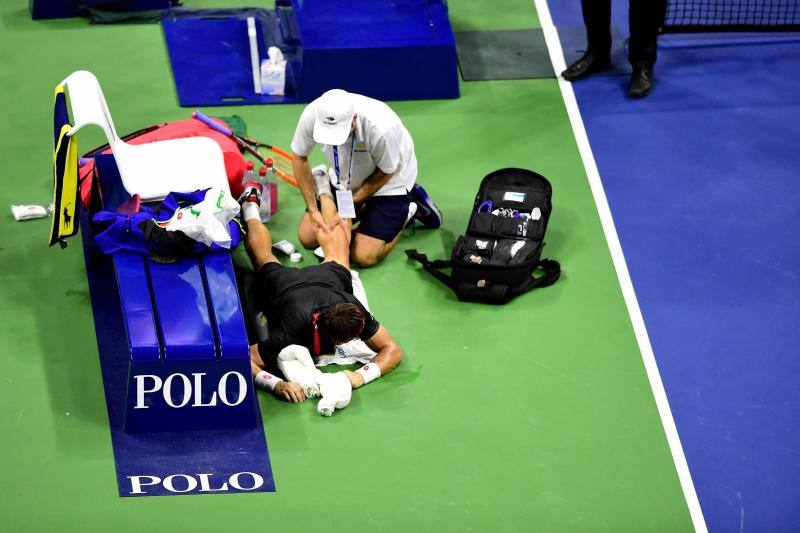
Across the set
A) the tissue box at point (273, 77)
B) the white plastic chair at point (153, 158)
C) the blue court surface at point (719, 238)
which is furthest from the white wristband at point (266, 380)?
the tissue box at point (273, 77)

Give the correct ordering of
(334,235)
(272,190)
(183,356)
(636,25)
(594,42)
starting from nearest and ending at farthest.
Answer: (183,356), (334,235), (272,190), (636,25), (594,42)

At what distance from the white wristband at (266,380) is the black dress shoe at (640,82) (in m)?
4.30

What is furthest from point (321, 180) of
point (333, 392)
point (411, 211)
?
point (333, 392)

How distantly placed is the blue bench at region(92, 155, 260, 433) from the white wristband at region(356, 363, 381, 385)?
67cm

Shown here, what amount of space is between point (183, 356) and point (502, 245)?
7.64ft

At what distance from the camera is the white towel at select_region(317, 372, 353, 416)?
25.3 feet

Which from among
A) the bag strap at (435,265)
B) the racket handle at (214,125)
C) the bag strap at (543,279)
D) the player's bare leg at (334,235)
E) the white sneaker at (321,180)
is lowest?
the bag strap at (543,279)

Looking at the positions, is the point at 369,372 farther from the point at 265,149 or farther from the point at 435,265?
the point at 265,149

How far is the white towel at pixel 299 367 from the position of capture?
7.83 m

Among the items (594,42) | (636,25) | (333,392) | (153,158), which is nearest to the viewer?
(333,392)

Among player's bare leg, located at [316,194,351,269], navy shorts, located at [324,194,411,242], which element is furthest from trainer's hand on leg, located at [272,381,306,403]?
navy shorts, located at [324,194,411,242]

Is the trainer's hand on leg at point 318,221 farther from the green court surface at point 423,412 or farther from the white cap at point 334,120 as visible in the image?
the white cap at point 334,120

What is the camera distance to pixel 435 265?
8852 millimetres

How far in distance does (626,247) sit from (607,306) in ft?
2.39
